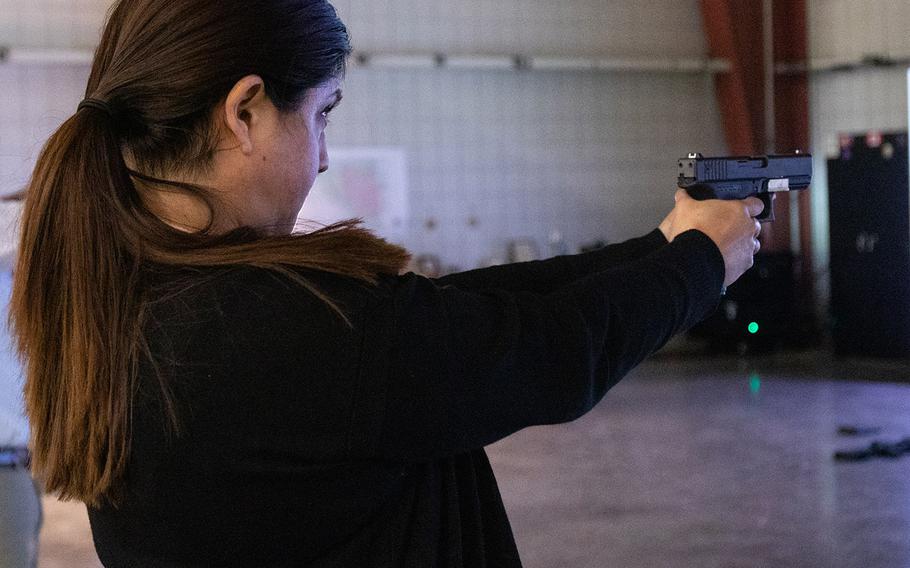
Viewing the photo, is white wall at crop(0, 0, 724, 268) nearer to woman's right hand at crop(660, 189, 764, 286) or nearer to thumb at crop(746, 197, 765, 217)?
thumb at crop(746, 197, 765, 217)

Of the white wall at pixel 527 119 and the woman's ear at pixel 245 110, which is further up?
the white wall at pixel 527 119

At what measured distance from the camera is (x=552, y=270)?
120cm

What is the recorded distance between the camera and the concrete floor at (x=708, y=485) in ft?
13.3

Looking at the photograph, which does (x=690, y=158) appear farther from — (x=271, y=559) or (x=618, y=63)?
(x=618, y=63)

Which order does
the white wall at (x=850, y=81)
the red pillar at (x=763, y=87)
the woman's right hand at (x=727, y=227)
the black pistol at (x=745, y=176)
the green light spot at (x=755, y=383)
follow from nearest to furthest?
the woman's right hand at (x=727, y=227), the black pistol at (x=745, y=176), the green light spot at (x=755, y=383), the white wall at (x=850, y=81), the red pillar at (x=763, y=87)

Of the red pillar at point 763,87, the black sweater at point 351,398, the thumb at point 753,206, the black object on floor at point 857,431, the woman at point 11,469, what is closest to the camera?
the black sweater at point 351,398

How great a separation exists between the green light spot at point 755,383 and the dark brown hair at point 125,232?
6.58 m

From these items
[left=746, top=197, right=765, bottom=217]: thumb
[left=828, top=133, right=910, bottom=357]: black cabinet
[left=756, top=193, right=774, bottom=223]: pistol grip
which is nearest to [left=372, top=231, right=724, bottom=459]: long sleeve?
[left=746, top=197, right=765, bottom=217]: thumb

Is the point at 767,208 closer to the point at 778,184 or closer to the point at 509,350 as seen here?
the point at 778,184

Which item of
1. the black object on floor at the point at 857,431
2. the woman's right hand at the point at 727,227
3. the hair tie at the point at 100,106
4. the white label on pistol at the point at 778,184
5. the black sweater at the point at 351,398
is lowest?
the black object on floor at the point at 857,431

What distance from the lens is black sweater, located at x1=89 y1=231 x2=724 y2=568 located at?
81 centimetres

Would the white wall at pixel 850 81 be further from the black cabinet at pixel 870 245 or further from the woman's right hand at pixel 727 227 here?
the woman's right hand at pixel 727 227

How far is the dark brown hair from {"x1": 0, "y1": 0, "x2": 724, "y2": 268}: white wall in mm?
7292

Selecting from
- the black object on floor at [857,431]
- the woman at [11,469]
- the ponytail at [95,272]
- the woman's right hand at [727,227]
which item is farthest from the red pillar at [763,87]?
the ponytail at [95,272]
